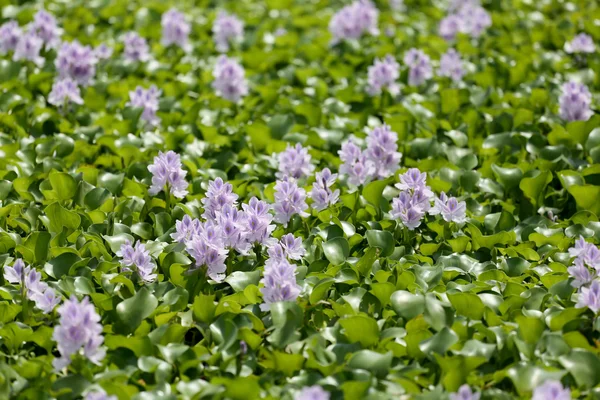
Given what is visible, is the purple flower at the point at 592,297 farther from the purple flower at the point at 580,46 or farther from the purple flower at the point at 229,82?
the purple flower at the point at 580,46

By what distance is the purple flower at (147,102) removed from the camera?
545 cm

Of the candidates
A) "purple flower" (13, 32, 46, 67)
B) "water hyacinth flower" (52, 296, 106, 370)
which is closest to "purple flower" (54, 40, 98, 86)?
"purple flower" (13, 32, 46, 67)

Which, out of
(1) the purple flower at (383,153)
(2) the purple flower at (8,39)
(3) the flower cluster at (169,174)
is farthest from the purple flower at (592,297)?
(2) the purple flower at (8,39)

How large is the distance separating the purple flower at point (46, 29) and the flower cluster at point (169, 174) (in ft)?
8.95

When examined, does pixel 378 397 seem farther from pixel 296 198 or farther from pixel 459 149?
pixel 459 149

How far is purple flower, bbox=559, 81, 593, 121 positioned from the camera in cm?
549

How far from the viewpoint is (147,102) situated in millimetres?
5504

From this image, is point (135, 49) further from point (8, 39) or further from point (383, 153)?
point (383, 153)

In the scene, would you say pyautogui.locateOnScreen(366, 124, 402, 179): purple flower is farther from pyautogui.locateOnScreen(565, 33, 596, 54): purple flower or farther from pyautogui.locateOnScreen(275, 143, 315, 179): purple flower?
pyautogui.locateOnScreen(565, 33, 596, 54): purple flower

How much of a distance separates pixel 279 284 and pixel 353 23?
4.30 meters

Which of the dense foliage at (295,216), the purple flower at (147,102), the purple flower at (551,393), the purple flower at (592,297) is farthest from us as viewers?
the purple flower at (147,102)

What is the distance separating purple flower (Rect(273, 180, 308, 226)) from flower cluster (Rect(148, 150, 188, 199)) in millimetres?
487

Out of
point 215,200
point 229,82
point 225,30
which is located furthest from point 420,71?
point 215,200

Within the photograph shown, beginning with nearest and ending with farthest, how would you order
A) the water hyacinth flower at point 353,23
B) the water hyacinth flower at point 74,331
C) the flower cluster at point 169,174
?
the water hyacinth flower at point 74,331, the flower cluster at point 169,174, the water hyacinth flower at point 353,23
